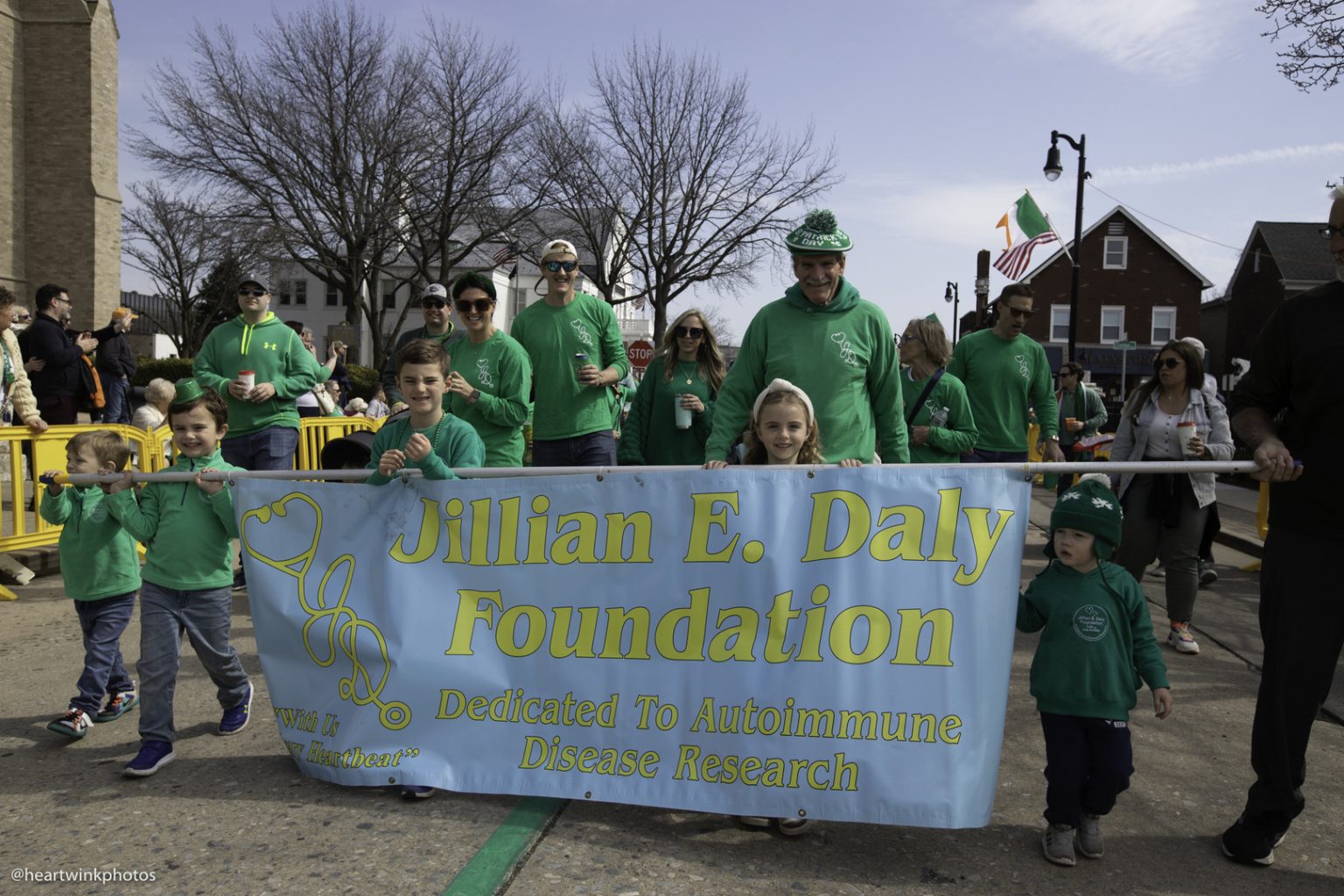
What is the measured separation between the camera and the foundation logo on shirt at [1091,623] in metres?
3.37

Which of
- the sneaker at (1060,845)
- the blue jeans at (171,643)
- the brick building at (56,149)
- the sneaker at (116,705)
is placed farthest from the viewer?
the brick building at (56,149)

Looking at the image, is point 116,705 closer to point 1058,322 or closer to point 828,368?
point 828,368

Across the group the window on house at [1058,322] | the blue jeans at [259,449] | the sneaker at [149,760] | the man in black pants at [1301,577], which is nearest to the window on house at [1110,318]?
the window on house at [1058,322]

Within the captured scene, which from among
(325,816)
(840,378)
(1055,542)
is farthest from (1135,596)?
(325,816)

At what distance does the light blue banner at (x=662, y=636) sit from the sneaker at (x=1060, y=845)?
0.26 meters

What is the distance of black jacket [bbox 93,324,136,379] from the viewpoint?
12.2m

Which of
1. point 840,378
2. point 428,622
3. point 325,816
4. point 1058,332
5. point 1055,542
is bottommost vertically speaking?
point 325,816

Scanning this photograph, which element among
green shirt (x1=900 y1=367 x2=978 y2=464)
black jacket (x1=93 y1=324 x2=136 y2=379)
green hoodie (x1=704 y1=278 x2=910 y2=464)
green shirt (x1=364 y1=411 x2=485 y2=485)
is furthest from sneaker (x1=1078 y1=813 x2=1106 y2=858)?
black jacket (x1=93 y1=324 x2=136 y2=379)

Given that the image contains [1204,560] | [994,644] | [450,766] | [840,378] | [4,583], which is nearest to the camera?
[994,644]

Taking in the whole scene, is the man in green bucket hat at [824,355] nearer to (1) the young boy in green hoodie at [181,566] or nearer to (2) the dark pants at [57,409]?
(1) the young boy in green hoodie at [181,566]

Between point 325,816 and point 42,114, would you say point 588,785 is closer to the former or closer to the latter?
point 325,816

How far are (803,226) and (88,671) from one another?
139 inches

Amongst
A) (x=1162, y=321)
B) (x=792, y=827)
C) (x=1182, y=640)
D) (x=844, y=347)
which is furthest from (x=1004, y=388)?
(x=1162, y=321)

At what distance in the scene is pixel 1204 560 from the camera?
9172mm
